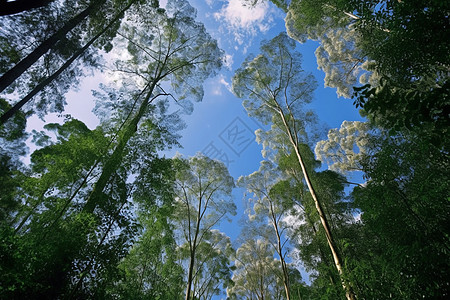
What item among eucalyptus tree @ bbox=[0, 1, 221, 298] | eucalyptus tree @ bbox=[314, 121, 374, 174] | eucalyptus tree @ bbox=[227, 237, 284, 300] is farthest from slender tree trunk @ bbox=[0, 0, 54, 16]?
eucalyptus tree @ bbox=[227, 237, 284, 300]

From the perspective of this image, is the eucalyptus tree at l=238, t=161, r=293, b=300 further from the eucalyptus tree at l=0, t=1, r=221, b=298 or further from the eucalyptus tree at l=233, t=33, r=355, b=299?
the eucalyptus tree at l=0, t=1, r=221, b=298

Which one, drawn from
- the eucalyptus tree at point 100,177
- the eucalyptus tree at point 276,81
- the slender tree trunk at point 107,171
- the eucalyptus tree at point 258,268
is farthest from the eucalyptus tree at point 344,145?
the slender tree trunk at point 107,171

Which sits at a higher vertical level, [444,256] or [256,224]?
[256,224]

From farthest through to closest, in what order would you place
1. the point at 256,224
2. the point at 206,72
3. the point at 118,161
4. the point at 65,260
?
the point at 256,224 < the point at 206,72 < the point at 118,161 < the point at 65,260

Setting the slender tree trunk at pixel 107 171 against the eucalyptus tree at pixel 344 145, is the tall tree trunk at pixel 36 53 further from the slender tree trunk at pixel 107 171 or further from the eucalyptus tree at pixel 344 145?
the eucalyptus tree at pixel 344 145

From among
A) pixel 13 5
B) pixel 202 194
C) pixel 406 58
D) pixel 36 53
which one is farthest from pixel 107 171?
pixel 202 194

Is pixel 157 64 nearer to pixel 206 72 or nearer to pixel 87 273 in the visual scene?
pixel 206 72

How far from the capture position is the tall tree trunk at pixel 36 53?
4066 millimetres

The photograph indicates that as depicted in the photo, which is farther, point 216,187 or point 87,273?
point 216,187

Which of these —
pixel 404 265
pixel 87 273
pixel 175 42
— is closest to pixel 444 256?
pixel 404 265

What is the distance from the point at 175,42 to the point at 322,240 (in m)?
10.5

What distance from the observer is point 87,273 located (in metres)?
4.00

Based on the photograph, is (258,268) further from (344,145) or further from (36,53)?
(36,53)

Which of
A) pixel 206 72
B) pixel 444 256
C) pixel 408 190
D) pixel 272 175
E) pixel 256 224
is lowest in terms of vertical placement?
pixel 444 256
